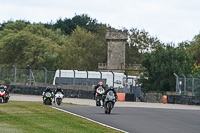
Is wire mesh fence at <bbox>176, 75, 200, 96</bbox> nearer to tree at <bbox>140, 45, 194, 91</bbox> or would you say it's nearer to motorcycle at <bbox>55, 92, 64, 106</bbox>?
motorcycle at <bbox>55, 92, 64, 106</bbox>

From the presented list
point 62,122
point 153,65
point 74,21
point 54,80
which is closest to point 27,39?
point 153,65

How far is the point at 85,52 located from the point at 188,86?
64.1 metres

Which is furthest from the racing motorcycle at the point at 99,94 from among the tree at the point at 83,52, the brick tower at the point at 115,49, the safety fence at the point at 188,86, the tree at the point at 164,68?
the tree at the point at 83,52

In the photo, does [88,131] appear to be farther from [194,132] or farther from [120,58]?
[120,58]

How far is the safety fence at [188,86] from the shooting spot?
130 ft

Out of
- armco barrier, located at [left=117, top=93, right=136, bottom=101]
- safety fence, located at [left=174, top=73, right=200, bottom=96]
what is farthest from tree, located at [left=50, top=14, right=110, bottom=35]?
safety fence, located at [left=174, top=73, right=200, bottom=96]

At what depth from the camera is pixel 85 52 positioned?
10331 centimetres

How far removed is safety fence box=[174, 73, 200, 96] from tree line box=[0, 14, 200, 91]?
16.4 meters

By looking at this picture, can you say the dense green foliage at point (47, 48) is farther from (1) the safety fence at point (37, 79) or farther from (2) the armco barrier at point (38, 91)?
(1) the safety fence at point (37, 79)

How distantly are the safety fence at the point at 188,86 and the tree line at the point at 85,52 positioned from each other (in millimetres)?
16397

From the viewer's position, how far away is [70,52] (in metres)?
99.6

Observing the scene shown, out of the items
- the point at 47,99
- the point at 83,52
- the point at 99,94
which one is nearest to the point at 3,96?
the point at 47,99

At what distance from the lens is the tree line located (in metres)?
59.8

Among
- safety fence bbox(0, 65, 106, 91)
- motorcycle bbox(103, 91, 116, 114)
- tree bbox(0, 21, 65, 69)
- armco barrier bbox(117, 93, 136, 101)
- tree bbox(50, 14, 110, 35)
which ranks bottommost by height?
motorcycle bbox(103, 91, 116, 114)
